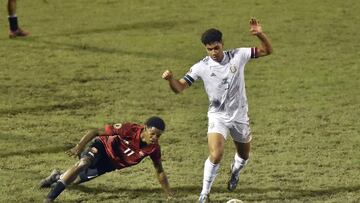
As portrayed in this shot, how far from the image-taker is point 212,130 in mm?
10164

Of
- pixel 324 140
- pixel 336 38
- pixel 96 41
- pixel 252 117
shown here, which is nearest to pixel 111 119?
pixel 252 117

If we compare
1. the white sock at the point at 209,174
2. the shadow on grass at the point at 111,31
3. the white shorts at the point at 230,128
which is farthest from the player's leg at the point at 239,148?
the shadow on grass at the point at 111,31

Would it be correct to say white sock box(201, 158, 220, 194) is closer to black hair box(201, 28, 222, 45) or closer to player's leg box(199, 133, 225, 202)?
player's leg box(199, 133, 225, 202)

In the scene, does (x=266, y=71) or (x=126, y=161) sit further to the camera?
(x=266, y=71)

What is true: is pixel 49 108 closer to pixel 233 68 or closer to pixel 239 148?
pixel 239 148

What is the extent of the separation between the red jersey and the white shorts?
84 cm

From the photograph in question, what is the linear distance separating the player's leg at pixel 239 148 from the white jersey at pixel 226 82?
177 millimetres

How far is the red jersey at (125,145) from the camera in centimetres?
1018

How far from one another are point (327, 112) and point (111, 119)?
15.0 ft

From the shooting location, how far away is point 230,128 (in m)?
10.3

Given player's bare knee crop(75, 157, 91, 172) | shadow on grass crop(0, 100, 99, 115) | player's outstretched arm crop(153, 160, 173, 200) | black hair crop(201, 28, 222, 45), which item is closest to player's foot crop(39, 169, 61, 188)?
player's bare knee crop(75, 157, 91, 172)

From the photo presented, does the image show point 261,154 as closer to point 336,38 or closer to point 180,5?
point 336,38

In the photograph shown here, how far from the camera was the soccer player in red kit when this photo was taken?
32.8ft

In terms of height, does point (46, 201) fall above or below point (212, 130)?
below
